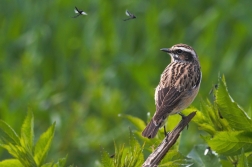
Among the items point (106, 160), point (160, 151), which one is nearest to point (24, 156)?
point (106, 160)

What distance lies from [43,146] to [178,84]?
2.48m

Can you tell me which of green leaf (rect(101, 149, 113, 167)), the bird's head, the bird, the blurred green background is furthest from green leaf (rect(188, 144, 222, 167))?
the blurred green background

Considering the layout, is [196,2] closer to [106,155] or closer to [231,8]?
[231,8]

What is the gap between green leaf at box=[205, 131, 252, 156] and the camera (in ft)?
9.79

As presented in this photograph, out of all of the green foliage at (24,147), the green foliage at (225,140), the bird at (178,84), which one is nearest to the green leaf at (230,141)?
the green foliage at (225,140)

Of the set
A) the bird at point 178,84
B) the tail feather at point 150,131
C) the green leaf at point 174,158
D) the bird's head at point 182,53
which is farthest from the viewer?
the bird's head at point 182,53

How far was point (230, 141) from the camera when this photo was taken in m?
2.99

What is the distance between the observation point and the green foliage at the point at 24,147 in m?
2.93

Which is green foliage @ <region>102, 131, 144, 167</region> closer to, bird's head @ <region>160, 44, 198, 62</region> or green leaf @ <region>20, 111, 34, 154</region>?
green leaf @ <region>20, 111, 34, 154</region>

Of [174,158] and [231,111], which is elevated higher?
[231,111]

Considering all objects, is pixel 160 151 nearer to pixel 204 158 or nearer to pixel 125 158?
pixel 125 158

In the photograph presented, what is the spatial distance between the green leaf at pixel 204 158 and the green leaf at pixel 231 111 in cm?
18

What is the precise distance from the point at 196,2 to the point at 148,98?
4136 millimetres

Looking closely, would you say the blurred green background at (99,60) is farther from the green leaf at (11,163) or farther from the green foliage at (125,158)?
the green foliage at (125,158)
